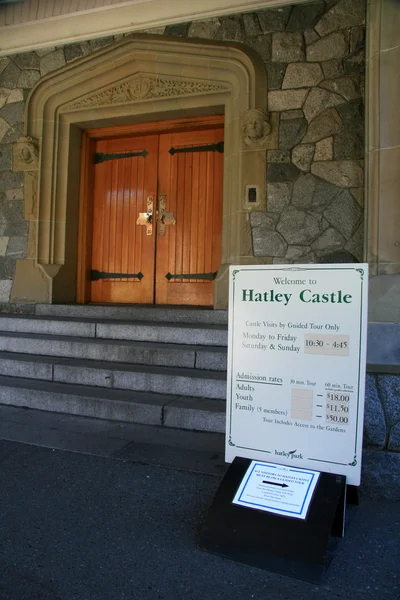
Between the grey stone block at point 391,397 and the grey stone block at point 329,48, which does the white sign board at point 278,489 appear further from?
the grey stone block at point 329,48

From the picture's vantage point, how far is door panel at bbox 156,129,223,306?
5.43 m

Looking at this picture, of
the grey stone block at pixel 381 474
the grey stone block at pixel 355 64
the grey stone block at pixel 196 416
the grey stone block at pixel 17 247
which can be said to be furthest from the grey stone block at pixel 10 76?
the grey stone block at pixel 381 474

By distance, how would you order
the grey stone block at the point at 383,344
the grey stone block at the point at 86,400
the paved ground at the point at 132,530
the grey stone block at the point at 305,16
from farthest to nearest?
the grey stone block at the point at 305,16 < the grey stone block at the point at 86,400 < the grey stone block at the point at 383,344 < the paved ground at the point at 132,530

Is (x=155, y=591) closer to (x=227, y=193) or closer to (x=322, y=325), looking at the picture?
(x=322, y=325)


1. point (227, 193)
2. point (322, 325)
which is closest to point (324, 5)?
point (227, 193)

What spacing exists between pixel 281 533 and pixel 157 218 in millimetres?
4440

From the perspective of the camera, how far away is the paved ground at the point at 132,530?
63.5 inches

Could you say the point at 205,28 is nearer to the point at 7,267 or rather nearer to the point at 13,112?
the point at 13,112

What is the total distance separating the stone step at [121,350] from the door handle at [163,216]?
1.92m

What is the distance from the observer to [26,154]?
18.2 feet

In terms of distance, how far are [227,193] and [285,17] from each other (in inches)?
76.7

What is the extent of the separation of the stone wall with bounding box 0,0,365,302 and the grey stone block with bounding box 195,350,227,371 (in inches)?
59.6

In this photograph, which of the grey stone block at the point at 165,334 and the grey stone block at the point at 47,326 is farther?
the grey stone block at the point at 47,326

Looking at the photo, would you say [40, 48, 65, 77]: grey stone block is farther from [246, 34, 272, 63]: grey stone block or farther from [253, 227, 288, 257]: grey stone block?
[253, 227, 288, 257]: grey stone block
